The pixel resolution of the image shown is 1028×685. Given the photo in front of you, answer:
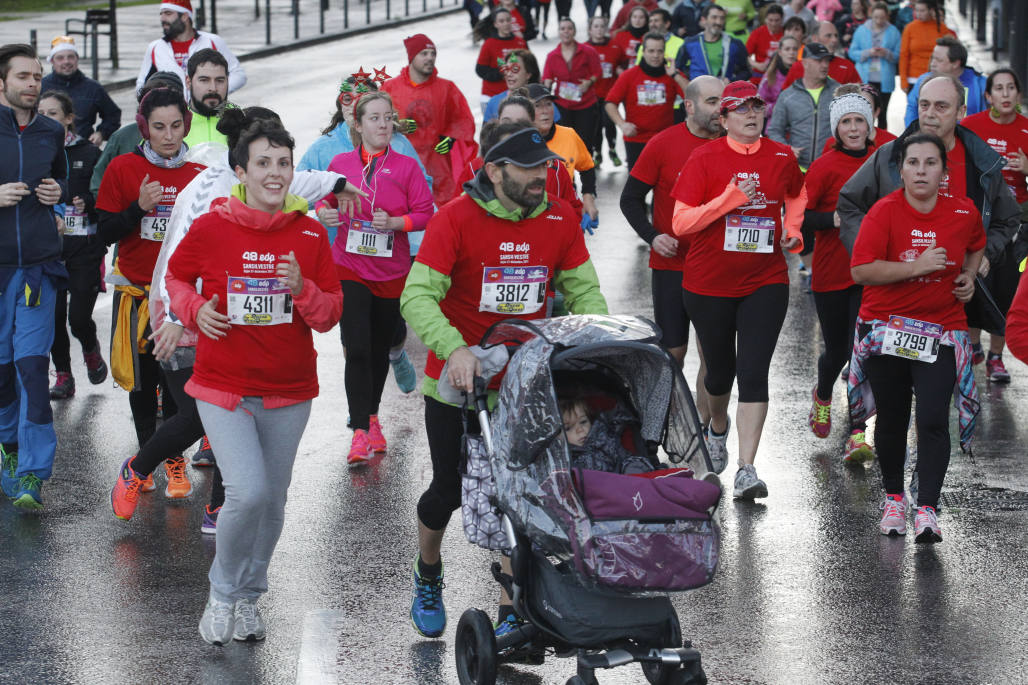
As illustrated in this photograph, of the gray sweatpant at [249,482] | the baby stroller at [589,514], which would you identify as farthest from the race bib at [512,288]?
the gray sweatpant at [249,482]

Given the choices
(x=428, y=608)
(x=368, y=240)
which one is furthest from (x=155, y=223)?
(x=428, y=608)

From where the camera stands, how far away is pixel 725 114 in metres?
7.95

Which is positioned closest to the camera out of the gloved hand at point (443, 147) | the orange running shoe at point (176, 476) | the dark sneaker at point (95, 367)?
the orange running shoe at point (176, 476)

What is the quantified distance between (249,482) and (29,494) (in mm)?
2347

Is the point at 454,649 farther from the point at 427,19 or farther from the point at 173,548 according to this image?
the point at 427,19

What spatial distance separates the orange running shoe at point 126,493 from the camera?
7.46 meters

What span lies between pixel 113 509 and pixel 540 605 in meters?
3.14

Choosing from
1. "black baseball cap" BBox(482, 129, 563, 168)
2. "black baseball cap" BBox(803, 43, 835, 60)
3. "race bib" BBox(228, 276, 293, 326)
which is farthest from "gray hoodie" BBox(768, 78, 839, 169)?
"race bib" BBox(228, 276, 293, 326)

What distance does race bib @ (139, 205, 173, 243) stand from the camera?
7781 mm

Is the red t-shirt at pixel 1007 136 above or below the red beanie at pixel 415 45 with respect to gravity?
below

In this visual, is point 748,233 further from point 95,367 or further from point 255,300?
point 95,367

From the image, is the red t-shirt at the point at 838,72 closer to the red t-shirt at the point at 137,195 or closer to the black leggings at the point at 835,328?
the black leggings at the point at 835,328

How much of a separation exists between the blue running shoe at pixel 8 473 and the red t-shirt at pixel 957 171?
15.8 ft

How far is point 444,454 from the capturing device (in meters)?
6.03
